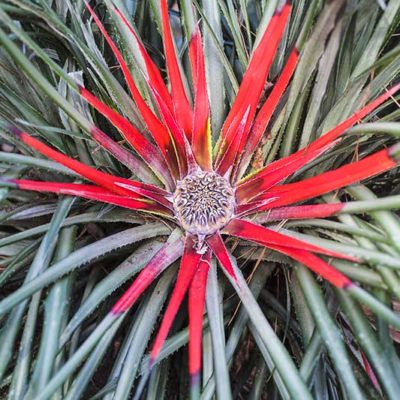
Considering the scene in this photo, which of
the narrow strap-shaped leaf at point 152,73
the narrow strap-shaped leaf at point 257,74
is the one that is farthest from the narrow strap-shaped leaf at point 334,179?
the narrow strap-shaped leaf at point 152,73

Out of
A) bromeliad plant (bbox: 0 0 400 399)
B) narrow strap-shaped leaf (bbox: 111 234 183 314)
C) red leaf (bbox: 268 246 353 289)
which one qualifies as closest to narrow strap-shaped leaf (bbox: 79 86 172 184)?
bromeliad plant (bbox: 0 0 400 399)

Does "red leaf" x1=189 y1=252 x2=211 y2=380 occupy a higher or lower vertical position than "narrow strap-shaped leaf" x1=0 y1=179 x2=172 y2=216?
lower

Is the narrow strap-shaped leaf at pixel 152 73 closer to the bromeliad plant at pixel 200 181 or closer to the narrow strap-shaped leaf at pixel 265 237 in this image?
the bromeliad plant at pixel 200 181

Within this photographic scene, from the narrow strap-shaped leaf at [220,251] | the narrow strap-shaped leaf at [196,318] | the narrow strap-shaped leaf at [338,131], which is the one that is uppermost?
the narrow strap-shaped leaf at [338,131]

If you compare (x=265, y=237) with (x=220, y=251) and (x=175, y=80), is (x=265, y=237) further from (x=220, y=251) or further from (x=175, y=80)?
(x=175, y=80)

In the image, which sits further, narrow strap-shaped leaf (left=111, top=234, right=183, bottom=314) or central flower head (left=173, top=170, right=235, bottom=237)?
central flower head (left=173, top=170, right=235, bottom=237)

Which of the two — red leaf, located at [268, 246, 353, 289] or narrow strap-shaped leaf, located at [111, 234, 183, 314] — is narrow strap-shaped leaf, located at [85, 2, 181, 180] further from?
red leaf, located at [268, 246, 353, 289]

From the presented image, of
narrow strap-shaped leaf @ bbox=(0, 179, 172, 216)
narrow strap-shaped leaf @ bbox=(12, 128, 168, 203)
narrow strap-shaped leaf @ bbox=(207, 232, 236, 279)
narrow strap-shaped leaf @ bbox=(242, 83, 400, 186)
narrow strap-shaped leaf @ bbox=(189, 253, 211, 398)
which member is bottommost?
narrow strap-shaped leaf @ bbox=(189, 253, 211, 398)
